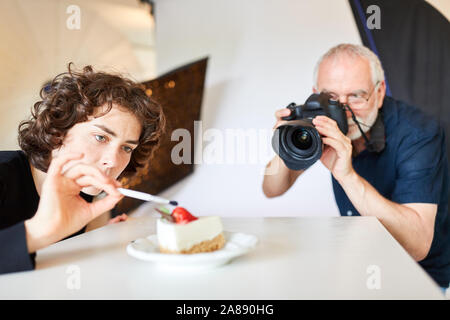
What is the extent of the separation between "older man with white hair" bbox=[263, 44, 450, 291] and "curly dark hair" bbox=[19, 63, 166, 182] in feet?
1.42

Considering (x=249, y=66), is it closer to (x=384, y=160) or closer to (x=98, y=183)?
(x=384, y=160)

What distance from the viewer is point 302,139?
124 centimetres

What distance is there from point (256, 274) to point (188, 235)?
0.12 meters

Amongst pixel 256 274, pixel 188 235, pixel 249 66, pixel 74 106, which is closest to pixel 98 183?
pixel 188 235

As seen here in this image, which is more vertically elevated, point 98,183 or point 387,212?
point 98,183

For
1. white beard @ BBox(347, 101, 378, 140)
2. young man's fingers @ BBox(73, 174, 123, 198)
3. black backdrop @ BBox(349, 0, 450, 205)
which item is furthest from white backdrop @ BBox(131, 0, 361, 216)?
young man's fingers @ BBox(73, 174, 123, 198)

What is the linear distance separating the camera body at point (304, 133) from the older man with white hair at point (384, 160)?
0.05 meters

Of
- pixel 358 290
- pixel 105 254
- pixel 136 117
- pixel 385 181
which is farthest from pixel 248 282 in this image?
pixel 385 181

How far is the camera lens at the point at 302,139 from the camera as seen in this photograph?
1.22 meters

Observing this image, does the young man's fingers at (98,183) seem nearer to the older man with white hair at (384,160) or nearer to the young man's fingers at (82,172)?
the young man's fingers at (82,172)

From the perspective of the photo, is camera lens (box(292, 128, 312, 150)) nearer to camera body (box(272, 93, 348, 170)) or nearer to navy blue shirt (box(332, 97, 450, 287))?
camera body (box(272, 93, 348, 170))

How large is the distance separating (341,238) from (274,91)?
198cm

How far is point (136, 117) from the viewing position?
42.8 inches

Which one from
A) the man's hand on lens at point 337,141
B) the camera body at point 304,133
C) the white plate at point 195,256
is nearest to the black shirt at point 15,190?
the white plate at point 195,256
